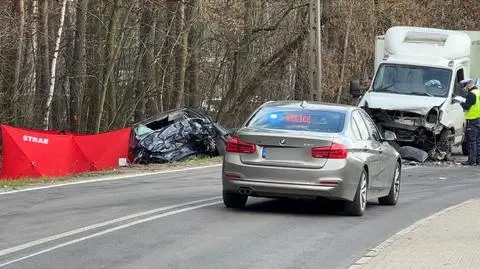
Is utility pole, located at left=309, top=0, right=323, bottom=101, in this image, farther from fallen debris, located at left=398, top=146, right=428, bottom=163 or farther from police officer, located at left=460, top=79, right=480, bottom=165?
police officer, located at left=460, top=79, right=480, bottom=165

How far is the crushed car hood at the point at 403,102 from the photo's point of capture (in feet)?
71.6

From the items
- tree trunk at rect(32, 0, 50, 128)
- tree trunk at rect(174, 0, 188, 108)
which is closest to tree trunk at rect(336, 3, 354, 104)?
tree trunk at rect(174, 0, 188, 108)

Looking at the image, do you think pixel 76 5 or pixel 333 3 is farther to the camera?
pixel 333 3

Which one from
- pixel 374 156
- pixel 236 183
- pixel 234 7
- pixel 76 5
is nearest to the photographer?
pixel 236 183

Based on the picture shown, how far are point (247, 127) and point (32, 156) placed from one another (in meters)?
8.53

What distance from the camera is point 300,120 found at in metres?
12.1

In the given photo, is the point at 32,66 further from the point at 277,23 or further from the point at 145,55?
the point at 277,23

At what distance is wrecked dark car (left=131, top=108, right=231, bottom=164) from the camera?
22.8 meters

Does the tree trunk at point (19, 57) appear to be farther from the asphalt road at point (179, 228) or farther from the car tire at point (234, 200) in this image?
the car tire at point (234, 200)

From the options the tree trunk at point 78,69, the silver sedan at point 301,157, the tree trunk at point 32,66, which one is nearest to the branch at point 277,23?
the tree trunk at point 78,69

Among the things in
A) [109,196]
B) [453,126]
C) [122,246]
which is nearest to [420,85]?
[453,126]

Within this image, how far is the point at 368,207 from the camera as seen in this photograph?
13.6m

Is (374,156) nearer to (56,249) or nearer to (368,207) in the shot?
(368,207)

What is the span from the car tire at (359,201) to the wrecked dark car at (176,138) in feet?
36.2
